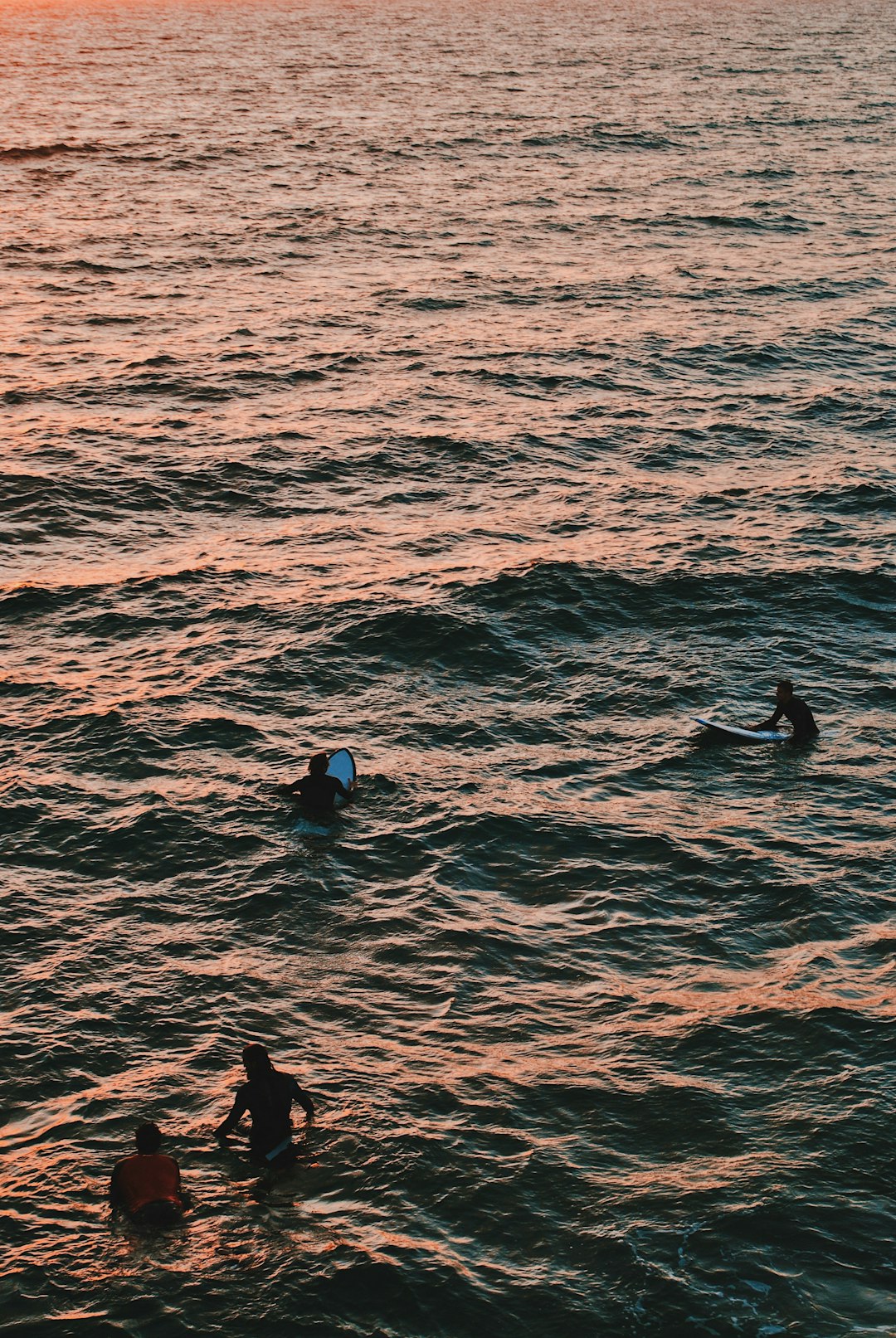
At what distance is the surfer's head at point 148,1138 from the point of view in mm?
16703

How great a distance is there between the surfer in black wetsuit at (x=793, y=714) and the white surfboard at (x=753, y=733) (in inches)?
5.3

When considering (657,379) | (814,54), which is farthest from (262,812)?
(814,54)

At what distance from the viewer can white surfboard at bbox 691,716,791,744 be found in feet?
87.2

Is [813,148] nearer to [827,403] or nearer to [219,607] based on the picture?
[827,403]

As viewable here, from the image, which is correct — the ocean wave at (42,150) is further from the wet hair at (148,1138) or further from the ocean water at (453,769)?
the wet hair at (148,1138)

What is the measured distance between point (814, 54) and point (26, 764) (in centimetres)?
12233

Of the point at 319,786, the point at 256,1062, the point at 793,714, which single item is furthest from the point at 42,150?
the point at 256,1062

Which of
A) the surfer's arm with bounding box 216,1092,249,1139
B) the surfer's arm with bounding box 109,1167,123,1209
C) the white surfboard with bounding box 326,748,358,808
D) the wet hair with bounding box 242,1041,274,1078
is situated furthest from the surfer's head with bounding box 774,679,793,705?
the surfer's arm with bounding box 109,1167,123,1209

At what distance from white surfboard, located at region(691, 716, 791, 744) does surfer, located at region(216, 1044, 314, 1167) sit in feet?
39.1

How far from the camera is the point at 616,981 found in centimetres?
2098

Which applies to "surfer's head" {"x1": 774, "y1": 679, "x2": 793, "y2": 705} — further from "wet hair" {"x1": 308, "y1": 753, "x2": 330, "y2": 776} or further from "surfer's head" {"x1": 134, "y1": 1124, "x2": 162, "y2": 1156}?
"surfer's head" {"x1": 134, "y1": 1124, "x2": 162, "y2": 1156}

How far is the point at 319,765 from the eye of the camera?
79.4 ft

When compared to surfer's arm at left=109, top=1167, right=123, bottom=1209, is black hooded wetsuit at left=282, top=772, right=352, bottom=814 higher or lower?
higher

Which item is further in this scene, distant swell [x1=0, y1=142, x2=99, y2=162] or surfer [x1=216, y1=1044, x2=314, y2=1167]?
distant swell [x1=0, y1=142, x2=99, y2=162]
